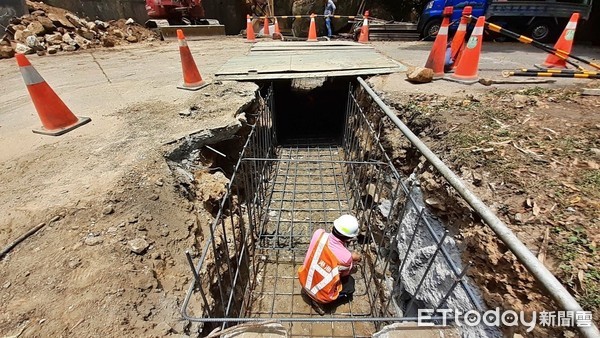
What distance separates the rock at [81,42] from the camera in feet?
26.5

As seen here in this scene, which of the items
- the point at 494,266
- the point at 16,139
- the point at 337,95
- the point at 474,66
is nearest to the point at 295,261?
the point at 494,266

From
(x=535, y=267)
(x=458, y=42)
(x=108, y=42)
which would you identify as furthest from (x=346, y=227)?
(x=108, y=42)

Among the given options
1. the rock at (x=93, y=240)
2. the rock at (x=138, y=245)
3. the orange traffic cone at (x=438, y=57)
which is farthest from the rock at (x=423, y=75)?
the rock at (x=93, y=240)

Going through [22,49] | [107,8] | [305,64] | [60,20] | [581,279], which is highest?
[107,8]

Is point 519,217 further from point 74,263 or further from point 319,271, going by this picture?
point 74,263

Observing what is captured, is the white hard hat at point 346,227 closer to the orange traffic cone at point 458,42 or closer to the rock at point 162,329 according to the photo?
the rock at point 162,329

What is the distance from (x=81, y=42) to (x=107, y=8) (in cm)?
356

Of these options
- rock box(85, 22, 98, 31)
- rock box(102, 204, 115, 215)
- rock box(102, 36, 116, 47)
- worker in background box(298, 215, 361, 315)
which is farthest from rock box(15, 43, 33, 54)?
worker in background box(298, 215, 361, 315)

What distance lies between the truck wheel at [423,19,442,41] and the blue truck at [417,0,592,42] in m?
0.50

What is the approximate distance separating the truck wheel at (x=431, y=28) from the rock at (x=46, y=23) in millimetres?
10855

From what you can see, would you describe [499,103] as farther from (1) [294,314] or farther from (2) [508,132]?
(1) [294,314]

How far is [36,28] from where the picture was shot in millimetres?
7586

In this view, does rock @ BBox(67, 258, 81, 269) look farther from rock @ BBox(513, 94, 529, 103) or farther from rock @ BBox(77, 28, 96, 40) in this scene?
rock @ BBox(77, 28, 96, 40)

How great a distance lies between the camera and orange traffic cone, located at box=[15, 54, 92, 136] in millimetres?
2887
